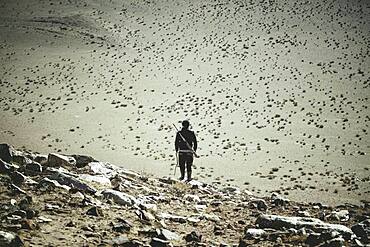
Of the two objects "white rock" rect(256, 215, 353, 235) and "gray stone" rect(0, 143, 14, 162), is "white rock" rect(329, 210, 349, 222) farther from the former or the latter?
"gray stone" rect(0, 143, 14, 162)

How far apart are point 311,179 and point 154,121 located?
1447cm

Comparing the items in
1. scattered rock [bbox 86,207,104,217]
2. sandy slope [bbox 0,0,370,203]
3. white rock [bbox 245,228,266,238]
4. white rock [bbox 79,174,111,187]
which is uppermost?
sandy slope [bbox 0,0,370,203]

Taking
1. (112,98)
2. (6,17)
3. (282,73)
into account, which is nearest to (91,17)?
(6,17)

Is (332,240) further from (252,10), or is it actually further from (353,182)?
(252,10)

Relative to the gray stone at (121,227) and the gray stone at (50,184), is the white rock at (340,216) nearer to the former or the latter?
the gray stone at (121,227)

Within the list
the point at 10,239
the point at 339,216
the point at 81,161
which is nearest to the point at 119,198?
the point at 10,239

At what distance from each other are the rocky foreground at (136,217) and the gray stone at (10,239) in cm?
1

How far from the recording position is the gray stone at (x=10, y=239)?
530 cm

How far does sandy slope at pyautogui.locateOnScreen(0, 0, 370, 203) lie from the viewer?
64.5ft

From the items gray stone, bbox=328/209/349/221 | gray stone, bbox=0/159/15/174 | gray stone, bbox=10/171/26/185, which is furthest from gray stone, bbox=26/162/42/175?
gray stone, bbox=328/209/349/221

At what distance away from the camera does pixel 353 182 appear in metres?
15.4

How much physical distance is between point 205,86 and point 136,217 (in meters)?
29.6

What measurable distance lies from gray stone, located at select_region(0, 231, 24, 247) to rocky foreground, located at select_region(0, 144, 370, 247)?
1cm

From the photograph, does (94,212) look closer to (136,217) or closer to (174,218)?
(136,217)
